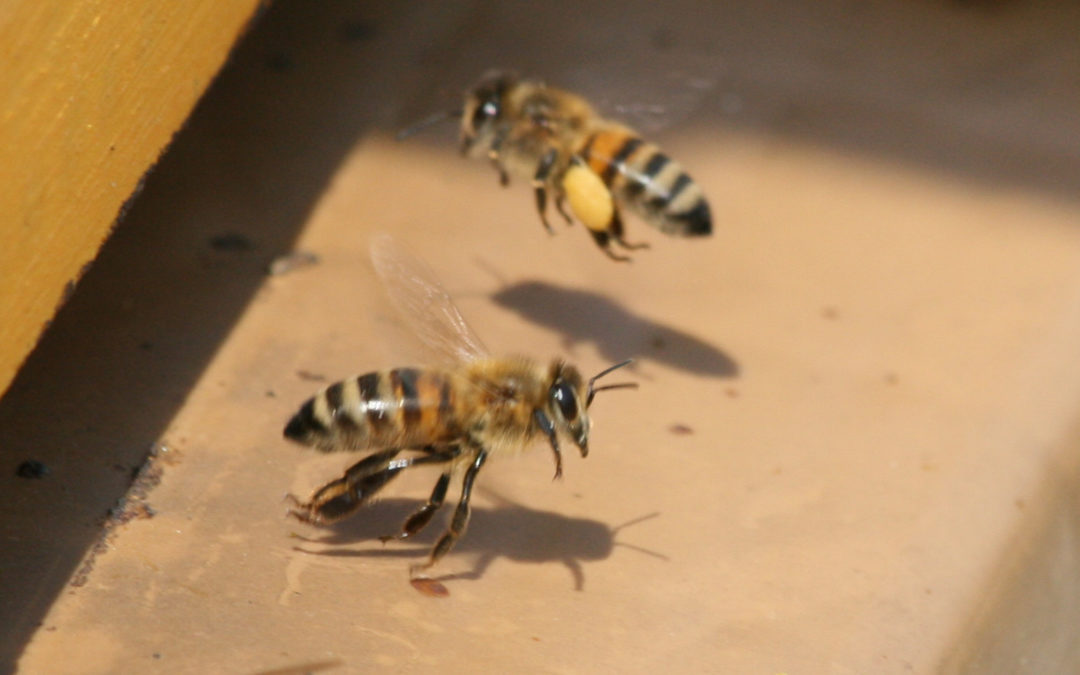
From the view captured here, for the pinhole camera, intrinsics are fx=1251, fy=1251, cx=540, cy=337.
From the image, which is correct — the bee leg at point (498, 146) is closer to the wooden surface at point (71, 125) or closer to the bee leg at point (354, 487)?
the wooden surface at point (71, 125)

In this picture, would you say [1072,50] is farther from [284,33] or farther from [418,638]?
[418,638]

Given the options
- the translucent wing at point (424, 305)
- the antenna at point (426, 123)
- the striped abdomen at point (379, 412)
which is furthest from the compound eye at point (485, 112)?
the striped abdomen at point (379, 412)

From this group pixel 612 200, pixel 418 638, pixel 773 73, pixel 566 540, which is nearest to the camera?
pixel 418 638

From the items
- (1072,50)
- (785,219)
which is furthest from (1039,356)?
(1072,50)

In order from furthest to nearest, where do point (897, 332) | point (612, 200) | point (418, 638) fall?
point (897, 332) → point (612, 200) → point (418, 638)

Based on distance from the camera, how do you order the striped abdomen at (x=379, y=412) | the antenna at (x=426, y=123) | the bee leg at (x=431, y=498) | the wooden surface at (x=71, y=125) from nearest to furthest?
the wooden surface at (x=71, y=125) → the striped abdomen at (x=379, y=412) → the bee leg at (x=431, y=498) → the antenna at (x=426, y=123)

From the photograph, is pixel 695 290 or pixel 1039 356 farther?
pixel 695 290
